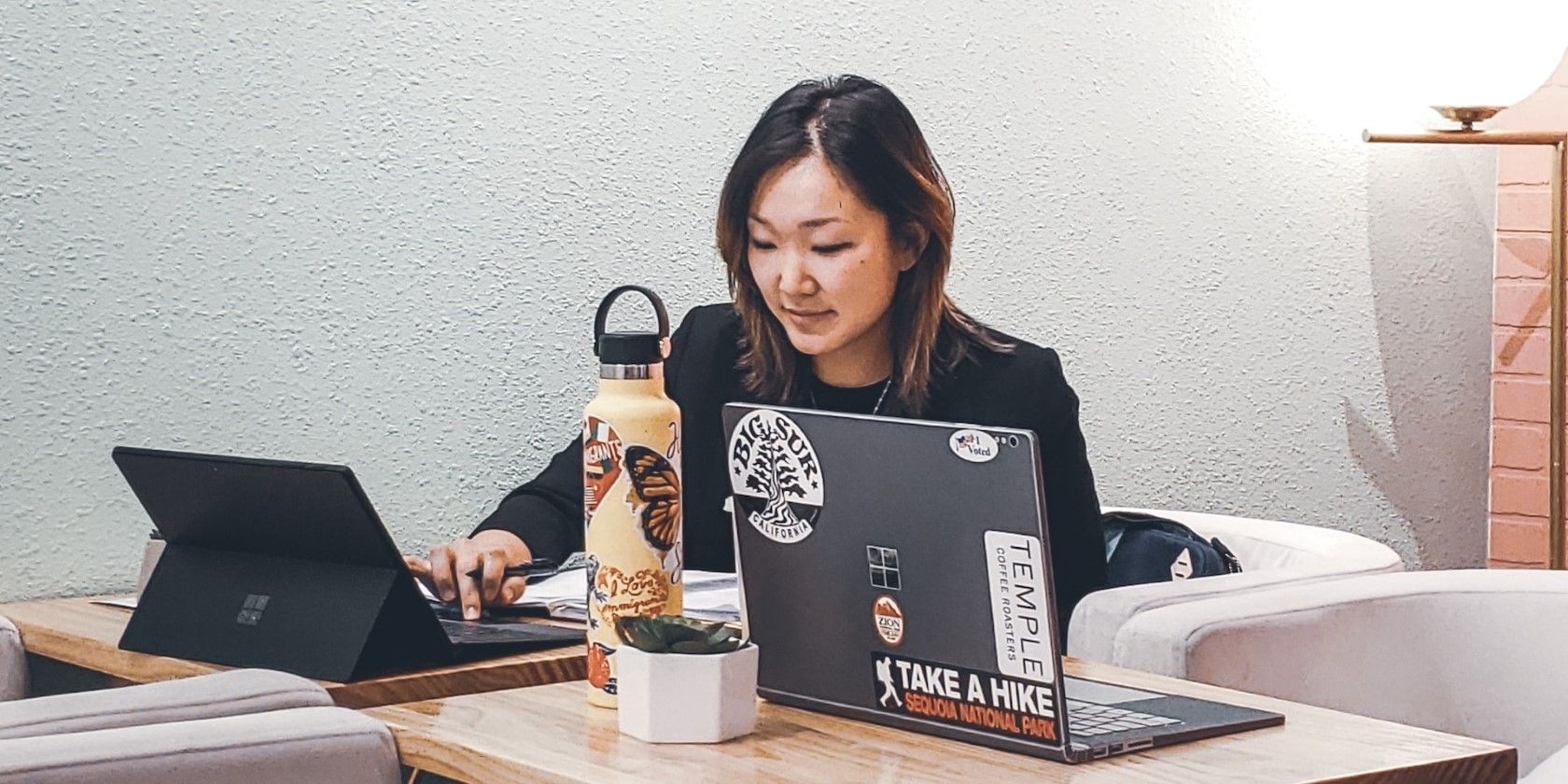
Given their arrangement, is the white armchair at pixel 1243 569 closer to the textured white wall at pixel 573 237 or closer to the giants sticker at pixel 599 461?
the textured white wall at pixel 573 237

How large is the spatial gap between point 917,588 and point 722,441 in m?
0.99

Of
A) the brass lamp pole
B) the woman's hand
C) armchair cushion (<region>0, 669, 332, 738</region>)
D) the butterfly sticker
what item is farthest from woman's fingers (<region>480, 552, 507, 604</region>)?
the brass lamp pole

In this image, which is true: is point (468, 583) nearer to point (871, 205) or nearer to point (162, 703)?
point (162, 703)

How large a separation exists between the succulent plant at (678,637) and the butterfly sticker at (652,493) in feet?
0.25

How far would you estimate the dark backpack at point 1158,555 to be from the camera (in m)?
2.12

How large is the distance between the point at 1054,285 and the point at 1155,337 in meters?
0.23

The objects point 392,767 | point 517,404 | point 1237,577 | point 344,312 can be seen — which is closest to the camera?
point 392,767

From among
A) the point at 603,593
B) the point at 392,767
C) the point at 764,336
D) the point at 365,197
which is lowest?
the point at 392,767

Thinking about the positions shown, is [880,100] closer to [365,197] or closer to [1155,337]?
[365,197]

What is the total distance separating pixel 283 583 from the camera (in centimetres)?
155

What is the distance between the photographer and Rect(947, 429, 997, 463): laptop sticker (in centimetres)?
112

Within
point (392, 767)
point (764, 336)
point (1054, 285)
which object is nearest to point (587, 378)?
point (764, 336)

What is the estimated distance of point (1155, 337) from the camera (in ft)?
9.65

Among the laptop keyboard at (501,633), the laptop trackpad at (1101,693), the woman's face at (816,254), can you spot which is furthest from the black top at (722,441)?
the laptop trackpad at (1101,693)
